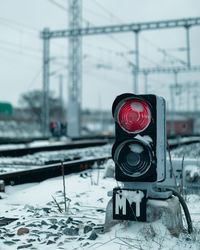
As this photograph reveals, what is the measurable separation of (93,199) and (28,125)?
4905 cm

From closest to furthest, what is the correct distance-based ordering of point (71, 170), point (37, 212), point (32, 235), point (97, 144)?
point (32, 235) → point (37, 212) → point (71, 170) → point (97, 144)

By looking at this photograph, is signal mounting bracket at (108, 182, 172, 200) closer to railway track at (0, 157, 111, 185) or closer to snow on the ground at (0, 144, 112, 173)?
railway track at (0, 157, 111, 185)

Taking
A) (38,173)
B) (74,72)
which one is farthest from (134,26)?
(38,173)

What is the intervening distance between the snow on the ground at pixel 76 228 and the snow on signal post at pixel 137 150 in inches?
6.9

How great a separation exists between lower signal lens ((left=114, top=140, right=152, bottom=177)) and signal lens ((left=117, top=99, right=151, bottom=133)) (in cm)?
13

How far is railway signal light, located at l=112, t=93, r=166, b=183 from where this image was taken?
307cm

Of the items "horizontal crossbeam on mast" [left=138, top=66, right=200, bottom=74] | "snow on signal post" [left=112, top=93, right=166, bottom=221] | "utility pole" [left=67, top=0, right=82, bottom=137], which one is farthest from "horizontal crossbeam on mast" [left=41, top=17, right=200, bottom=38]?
"snow on signal post" [left=112, top=93, right=166, bottom=221]

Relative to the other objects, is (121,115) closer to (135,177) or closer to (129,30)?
(135,177)

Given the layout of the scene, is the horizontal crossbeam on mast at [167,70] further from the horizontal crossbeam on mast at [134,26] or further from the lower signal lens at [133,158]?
the lower signal lens at [133,158]

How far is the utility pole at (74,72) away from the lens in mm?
28850

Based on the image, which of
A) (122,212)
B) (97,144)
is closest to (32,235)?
(122,212)

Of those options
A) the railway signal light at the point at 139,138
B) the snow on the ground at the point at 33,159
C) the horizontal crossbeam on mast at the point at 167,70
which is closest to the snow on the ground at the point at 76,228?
the railway signal light at the point at 139,138

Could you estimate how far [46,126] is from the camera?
31.1m

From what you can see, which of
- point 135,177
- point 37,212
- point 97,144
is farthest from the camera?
point 97,144
